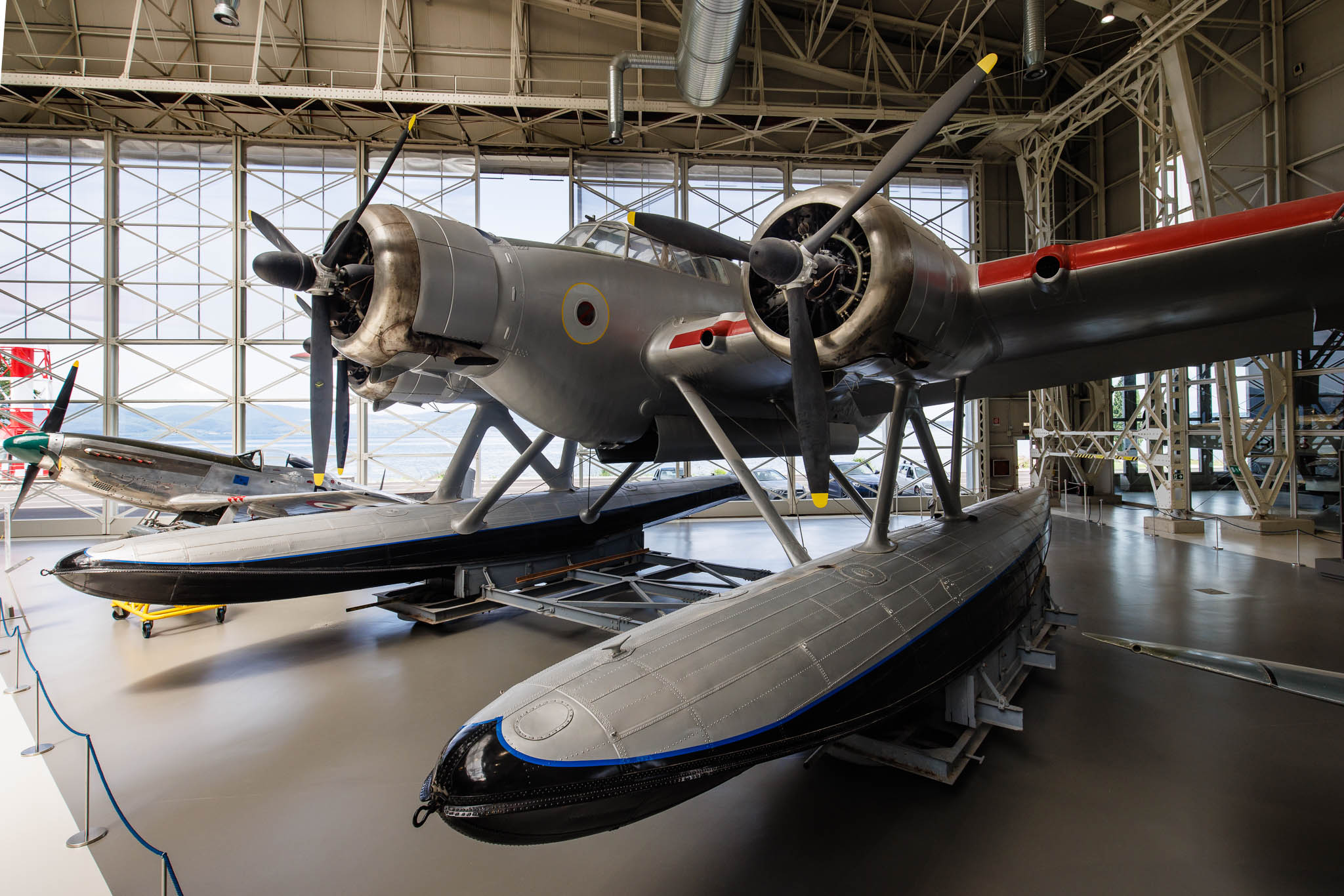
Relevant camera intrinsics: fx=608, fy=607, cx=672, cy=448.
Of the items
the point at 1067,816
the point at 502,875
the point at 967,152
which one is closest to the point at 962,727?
the point at 1067,816

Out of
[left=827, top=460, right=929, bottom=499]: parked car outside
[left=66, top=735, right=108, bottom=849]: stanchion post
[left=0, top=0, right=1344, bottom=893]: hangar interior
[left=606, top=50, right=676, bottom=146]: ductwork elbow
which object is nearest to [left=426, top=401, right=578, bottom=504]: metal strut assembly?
[left=0, top=0, right=1344, bottom=893]: hangar interior

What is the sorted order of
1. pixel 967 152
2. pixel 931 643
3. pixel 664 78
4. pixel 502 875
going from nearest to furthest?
pixel 502 875 < pixel 931 643 < pixel 664 78 < pixel 967 152

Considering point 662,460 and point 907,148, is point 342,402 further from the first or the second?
point 907,148

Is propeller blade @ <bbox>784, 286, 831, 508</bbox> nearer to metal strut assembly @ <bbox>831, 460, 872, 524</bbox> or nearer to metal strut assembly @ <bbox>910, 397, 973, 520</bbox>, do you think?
metal strut assembly @ <bbox>831, 460, 872, 524</bbox>

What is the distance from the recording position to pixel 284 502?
9.01 metres

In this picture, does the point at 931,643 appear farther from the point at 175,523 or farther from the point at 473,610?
the point at 175,523

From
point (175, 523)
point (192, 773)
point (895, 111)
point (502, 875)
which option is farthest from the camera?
point (895, 111)

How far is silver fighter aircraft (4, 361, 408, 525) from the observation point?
9.25 metres

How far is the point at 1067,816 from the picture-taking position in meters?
3.28

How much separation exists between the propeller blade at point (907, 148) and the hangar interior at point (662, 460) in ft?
4.45

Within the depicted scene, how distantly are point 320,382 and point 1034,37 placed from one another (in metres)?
13.7

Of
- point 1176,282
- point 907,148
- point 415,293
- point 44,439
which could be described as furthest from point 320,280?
point 44,439

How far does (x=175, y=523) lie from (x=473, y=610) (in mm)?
7632

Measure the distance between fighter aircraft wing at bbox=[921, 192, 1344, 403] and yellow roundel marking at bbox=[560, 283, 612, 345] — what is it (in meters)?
3.15
